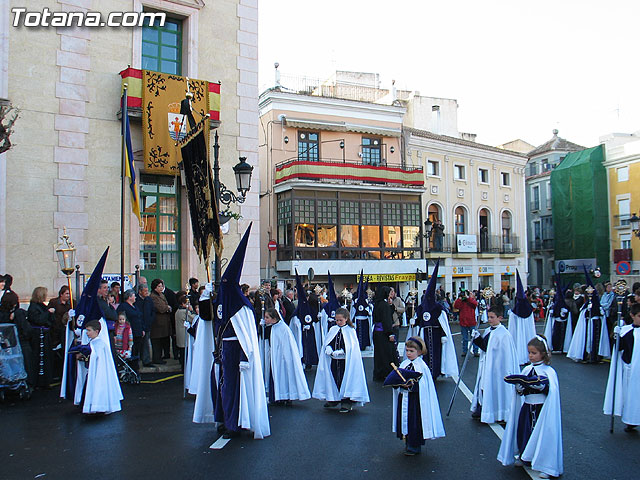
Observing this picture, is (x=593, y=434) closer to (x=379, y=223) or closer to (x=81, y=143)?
(x=81, y=143)

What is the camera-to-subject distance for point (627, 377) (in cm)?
760

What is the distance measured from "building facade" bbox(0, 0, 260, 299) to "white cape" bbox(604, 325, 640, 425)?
1166cm

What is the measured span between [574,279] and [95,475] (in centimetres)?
4402

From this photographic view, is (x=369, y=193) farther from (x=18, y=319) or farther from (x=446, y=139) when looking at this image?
(x=18, y=319)

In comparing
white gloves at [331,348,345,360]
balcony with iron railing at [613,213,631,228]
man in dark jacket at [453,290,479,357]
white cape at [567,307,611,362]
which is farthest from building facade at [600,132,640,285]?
white gloves at [331,348,345,360]

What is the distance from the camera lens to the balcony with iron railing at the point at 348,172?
29516mm

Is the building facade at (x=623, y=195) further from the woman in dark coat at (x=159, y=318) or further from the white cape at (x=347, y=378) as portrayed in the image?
the white cape at (x=347, y=378)

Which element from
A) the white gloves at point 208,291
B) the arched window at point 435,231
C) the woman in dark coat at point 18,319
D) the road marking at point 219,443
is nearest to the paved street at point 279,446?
the road marking at point 219,443

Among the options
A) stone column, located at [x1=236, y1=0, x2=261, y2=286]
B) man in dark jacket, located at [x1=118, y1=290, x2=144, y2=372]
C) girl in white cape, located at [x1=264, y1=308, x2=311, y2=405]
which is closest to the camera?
girl in white cape, located at [x1=264, y1=308, x2=311, y2=405]

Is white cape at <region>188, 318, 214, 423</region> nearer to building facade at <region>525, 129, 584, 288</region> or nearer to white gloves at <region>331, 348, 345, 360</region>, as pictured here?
white gloves at <region>331, 348, 345, 360</region>

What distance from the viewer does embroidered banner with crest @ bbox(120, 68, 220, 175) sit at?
15.8 meters

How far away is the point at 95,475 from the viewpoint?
19.4 ft

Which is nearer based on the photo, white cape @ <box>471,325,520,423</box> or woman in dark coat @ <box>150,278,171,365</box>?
white cape @ <box>471,325,520,423</box>

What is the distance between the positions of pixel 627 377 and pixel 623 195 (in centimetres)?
3976
